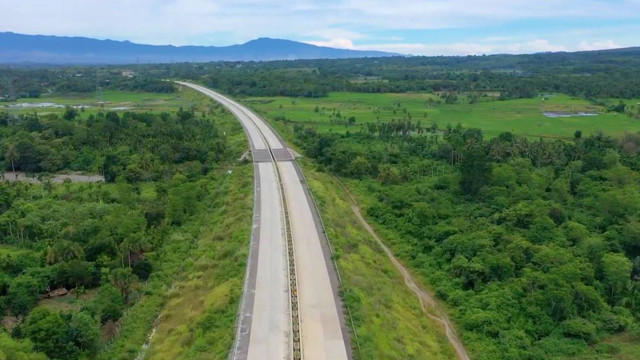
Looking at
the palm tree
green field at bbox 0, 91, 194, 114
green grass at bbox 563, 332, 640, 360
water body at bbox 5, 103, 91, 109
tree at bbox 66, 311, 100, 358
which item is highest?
green field at bbox 0, 91, 194, 114

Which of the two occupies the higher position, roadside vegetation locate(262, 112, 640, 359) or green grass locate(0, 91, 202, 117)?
green grass locate(0, 91, 202, 117)

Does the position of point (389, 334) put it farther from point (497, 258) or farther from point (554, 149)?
point (554, 149)

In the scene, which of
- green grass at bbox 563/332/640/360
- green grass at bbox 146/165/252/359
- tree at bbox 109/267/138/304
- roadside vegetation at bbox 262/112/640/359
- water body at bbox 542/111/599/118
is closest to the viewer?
green grass at bbox 146/165/252/359

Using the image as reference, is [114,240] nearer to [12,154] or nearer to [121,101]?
[12,154]

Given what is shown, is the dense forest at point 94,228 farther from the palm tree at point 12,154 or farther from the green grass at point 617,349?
the green grass at point 617,349

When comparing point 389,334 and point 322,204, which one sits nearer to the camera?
point 389,334

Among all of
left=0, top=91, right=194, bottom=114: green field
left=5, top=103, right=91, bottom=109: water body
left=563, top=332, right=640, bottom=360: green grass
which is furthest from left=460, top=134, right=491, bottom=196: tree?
left=5, top=103, right=91, bottom=109: water body

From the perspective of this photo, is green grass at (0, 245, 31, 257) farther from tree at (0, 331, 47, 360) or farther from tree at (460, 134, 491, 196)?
tree at (460, 134, 491, 196)

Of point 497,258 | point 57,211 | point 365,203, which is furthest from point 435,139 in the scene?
point 57,211
